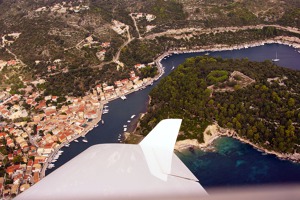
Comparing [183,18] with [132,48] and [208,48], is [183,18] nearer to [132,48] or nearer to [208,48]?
[208,48]

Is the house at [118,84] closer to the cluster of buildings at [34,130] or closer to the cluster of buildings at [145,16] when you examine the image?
the cluster of buildings at [34,130]

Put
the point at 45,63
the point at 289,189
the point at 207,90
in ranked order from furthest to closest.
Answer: the point at 45,63 → the point at 207,90 → the point at 289,189

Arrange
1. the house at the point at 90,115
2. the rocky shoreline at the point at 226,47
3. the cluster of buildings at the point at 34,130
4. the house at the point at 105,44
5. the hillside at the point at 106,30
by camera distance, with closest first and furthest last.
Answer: the cluster of buildings at the point at 34,130 < the house at the point at 90,115 < the hillside at the point at 106,30 < the house at the point at 105,44 < the rocky shoreline at the point at 226,47

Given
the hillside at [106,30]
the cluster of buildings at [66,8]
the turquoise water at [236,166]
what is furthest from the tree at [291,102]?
the cluster of buildings at [66,8]

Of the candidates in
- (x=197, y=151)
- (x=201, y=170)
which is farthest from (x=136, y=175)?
(x=197, y=151)

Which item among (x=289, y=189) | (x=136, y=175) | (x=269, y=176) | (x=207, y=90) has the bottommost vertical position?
(x=269, y=176)

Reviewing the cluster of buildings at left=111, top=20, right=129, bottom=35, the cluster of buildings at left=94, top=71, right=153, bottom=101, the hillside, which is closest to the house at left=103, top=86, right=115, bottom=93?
the cluster of buildings at left=94, top=71, right=153, bottom=101

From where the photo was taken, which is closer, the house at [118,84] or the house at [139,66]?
the house at [118,84]
